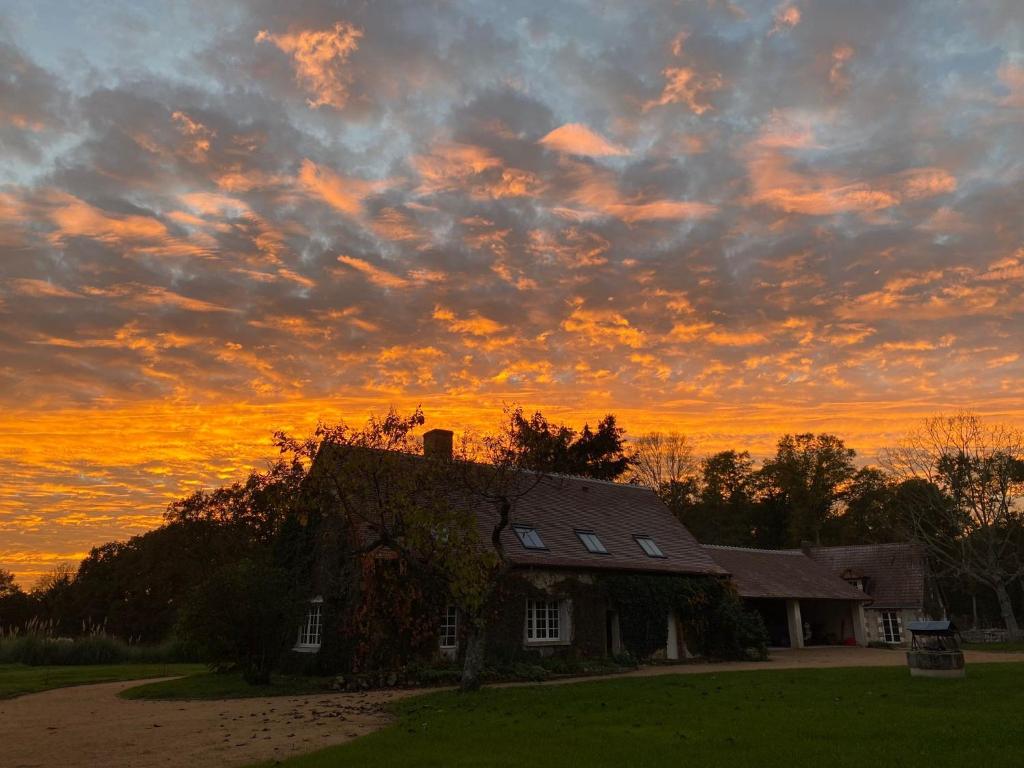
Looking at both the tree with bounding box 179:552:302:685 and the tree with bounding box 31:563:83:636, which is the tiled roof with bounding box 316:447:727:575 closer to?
the tree with bounding box 179:552:302:685

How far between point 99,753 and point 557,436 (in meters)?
36.5

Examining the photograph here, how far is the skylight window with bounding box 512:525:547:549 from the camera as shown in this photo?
24.4 metres

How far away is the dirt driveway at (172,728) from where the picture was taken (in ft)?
32.3

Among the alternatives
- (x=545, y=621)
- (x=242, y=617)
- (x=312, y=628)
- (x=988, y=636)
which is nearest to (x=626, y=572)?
(x=545, y=621)

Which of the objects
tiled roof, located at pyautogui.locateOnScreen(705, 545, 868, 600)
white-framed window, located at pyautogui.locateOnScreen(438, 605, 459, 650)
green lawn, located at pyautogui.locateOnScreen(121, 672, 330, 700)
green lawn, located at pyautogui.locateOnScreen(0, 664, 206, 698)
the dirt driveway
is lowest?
green lawn, located at pyautogui.locateOnScreen(0, 664, 206, 698)

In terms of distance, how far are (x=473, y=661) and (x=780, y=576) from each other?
78.9 feet

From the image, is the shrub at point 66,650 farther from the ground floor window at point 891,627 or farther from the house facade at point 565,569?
the ground floor window at point 891,627

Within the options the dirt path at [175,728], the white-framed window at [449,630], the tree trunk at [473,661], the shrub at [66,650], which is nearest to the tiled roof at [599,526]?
the white-framed window at [449,630]

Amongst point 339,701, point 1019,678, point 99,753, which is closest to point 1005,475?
point 1019,678

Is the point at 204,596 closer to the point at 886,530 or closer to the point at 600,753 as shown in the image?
the point at 600,753

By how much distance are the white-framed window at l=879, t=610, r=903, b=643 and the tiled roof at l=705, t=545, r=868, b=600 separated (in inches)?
102

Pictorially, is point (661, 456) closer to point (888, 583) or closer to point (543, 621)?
point (888, 583)

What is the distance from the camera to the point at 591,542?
26.5 metres

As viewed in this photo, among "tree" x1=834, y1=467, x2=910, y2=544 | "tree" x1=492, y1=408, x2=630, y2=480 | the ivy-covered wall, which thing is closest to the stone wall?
"tree" x1=834, y1=467, x2=910, y2=544
